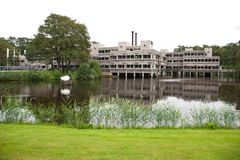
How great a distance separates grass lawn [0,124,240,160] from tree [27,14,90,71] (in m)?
49.8

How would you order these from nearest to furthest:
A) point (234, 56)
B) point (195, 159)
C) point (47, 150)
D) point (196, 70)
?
point (195, 159) < point (47, 150) < point (234, 56) < point (196, 70)

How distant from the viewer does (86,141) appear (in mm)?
8234

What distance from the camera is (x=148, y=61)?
259 feet

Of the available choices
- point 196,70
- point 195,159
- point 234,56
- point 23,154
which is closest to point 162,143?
point 195,159

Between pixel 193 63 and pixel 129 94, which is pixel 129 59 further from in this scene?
pixel 129 94

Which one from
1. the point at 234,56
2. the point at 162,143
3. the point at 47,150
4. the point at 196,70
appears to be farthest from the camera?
the point at 196,70

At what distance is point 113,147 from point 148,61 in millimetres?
72106

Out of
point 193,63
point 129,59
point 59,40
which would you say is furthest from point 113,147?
point 193,63

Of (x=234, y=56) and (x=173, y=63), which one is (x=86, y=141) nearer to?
(x=234, y=56)

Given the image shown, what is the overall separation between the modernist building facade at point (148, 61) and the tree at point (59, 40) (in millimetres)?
23443

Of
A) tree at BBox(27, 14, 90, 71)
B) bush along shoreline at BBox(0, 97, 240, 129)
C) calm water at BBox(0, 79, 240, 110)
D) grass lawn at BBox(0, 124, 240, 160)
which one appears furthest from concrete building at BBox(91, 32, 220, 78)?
grass lawn at BBox(0, 124, 240, 160)

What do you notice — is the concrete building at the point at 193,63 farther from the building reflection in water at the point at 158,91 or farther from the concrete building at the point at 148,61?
the building reflection in water at the point at 158,91

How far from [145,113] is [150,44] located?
7153 cm

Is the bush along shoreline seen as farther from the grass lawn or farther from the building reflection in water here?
the building reflection in water
